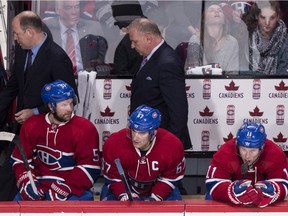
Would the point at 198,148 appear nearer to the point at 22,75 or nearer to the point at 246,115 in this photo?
the point at 246,115

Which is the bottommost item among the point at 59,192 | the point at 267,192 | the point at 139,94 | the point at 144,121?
the point at 59,192

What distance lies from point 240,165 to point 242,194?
1.90ft

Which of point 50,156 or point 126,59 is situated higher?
point 126,59

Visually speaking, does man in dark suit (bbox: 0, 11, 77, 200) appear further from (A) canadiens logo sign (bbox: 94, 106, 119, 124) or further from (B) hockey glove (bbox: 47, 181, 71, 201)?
(A) canadiens logo sign (bbox: 94, 106, 119, 124)

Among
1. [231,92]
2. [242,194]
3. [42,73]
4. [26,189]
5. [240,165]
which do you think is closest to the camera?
[242,194]

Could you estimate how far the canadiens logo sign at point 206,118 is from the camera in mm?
9227

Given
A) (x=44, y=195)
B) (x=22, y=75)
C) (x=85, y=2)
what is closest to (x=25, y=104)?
(x=22, y=75)

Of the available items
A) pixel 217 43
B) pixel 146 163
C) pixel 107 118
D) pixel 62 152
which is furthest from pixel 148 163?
pixel 217 43

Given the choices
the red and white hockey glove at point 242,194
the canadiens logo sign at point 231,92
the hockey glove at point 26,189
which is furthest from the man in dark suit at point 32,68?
the red and white hockey glove at point 242,194

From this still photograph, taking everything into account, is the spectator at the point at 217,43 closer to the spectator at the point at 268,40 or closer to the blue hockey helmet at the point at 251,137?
the spectator at the point at 268,40

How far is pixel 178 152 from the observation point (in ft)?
23.6

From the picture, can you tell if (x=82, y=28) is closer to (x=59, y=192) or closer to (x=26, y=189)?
(x=59, y=192)

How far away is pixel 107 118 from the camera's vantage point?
9.22 metres

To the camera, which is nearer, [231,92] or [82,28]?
[231,92]
